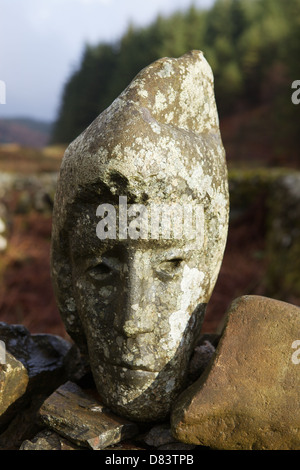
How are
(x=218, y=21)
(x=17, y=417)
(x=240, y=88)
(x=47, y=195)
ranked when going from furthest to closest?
(x=218, y=21)
(x=240, y=88)
(x=47, y=195)
(x=17, y=417)

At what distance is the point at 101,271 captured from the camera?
1827 millimetres

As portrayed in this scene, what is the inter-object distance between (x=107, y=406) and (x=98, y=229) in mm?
725

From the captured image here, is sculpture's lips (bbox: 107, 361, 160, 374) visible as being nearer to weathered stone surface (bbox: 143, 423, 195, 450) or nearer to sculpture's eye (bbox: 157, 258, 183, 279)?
weathered stone surface (bbox: 143, 423, 195, 450)

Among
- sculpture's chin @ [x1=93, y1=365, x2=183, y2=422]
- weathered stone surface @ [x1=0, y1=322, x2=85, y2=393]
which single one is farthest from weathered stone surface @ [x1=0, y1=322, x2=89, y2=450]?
sculpture's chin @ [x1=93, y1=365, x2=183, y2=422]

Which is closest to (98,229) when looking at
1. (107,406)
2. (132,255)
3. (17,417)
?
(132,255)

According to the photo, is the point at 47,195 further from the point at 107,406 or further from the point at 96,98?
the point at 96,98

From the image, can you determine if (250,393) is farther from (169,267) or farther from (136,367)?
(169,267)

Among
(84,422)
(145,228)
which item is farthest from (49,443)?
(145,228)

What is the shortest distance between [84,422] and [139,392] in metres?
0.24

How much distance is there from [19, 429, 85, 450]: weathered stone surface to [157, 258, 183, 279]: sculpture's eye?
721 mm

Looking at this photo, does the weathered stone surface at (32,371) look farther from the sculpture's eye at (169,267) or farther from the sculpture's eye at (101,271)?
the sculpture's eye at (169,267)

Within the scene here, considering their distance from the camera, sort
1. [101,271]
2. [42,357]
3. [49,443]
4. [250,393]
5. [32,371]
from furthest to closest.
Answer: [42,357]
[32,371]
[101,271]
[49,443]
[250,393]

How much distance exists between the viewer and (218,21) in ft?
84.6

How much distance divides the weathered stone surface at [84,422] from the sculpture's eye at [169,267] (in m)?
0.61
